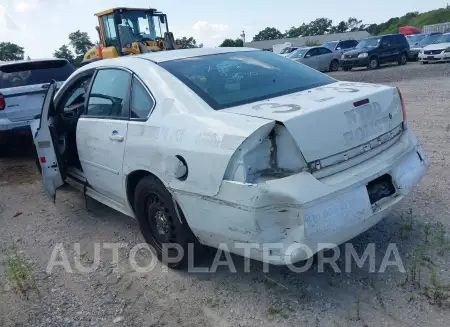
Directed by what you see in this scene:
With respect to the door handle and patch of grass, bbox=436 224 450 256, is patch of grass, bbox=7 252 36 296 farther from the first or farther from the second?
patch of grass, bbox=436 224 450 256

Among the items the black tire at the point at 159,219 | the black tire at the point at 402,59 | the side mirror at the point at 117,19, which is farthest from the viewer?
the black tire at the point at 402,59

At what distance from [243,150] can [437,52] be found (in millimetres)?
20466

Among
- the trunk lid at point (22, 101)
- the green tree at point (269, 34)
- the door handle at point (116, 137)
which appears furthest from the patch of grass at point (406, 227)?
the green tree at point (269, 34)

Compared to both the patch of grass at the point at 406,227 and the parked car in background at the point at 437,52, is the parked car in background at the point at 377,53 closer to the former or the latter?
the parked car in background at the point at 437,52

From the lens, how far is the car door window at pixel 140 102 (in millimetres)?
3244

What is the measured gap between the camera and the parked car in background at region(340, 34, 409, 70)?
68.8 ft

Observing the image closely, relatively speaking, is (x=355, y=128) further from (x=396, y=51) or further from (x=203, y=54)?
(x=396, y=51)

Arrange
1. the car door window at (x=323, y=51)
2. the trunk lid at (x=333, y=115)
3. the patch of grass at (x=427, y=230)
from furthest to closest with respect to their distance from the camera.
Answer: the car door window at (x=323, y=51)
the patch of grass at (x=427, y=230)
the trunk lid at (x=333, y=115)

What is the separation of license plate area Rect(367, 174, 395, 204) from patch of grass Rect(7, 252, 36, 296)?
2.52 meters

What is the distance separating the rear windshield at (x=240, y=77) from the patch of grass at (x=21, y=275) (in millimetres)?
1926

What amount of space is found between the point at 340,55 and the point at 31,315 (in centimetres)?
2230

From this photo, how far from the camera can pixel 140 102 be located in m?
3.35

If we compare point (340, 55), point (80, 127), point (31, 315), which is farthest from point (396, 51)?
point (31, 315)

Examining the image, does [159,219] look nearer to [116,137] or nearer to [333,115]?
[116,137]
